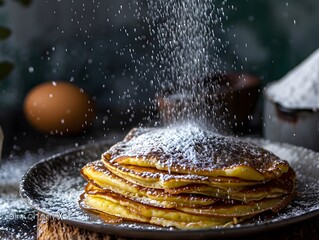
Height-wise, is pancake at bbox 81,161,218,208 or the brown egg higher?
pancake at bbox 81,161,218,208

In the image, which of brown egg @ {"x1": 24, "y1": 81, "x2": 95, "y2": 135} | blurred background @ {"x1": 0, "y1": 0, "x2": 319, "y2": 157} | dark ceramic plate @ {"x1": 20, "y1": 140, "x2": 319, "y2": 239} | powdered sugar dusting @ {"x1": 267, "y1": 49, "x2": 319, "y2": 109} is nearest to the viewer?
dark ceramic plate @ {"x1": 20, "y1": 140, "x2": 319, "y2": 239}

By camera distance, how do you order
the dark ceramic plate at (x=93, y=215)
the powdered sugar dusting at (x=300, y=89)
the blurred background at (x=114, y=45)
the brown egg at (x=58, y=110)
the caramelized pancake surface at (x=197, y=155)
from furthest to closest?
the blurred background at (x=114, y=45), the brown egg at (x=58, y=110), the powdered sugar dusting at (x=300, y=89), the caramelized pancake surface at (x=197, y=155), the dark ceramic plate at (x=93, y=215)

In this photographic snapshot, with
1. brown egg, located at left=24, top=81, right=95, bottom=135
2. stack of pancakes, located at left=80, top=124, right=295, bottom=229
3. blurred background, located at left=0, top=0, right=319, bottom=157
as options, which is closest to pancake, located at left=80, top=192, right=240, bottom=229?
stack of pancakes, located at left=80, top=124, right=295, bottom=229

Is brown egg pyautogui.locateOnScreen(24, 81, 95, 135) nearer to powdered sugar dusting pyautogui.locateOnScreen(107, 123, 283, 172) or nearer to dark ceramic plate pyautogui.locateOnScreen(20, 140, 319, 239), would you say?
dark ceramic plate pyautogui.locateOnScreen(20, 140, 319, 239)

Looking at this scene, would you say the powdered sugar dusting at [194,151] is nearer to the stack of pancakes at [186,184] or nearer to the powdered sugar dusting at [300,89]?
the stack of pancakes at [186,184]

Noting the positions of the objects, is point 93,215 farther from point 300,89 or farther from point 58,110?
point 58,110

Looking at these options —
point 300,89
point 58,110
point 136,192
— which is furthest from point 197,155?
point 58,110

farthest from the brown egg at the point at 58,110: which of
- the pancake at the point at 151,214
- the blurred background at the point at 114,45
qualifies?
the pancake at the point at 151,214
